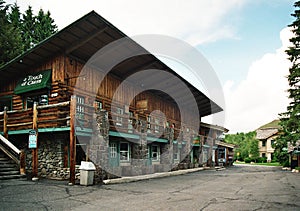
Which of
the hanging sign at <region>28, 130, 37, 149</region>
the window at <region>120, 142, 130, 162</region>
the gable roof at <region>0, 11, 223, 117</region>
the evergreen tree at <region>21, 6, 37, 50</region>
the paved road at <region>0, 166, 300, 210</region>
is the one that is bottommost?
the paved road at <region>0, 166, 300, 210</region>

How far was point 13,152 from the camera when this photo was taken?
14.9 meters

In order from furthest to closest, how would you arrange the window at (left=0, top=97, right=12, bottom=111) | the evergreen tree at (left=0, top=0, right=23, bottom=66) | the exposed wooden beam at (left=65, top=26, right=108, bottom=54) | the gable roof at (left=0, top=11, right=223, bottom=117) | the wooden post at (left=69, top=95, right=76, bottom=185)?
the evergreen tree at (left=0, top=0, right=23, bottom=66) → the window at (left=0, top=97, right=12, bottom=111) → the exposed wooden beam at (left=65, top=26, right=108, bottom=54) → the gable roof at (left=0, top=11, right=223, bottom=117) → the wooden post at (left=69, top=95, right=76, bottom=185)

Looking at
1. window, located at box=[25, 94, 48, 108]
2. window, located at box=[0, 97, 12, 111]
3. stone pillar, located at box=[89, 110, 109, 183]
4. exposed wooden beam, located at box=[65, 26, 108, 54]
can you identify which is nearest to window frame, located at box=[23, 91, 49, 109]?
window, located at box=[25, 94, 48, 108]

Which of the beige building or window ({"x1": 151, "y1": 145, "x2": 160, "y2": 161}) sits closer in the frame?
window ({"x1": 151, "y1": 145, "x2": 160, "y2": 161})

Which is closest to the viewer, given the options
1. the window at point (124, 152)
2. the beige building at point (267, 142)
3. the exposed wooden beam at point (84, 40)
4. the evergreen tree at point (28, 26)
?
the exposed wooden beam at point (84, 40)

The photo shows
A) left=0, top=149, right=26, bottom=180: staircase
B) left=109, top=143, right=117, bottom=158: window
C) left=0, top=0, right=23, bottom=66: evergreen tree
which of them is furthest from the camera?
left=0, top=0, right=23, bottom=66: evergreen tree

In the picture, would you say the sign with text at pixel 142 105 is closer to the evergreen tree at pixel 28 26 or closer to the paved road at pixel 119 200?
the paved road at pixel 119 200

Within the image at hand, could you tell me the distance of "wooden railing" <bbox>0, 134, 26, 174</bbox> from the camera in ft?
44.5

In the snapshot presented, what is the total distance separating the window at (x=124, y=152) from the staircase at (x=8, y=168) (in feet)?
19.8

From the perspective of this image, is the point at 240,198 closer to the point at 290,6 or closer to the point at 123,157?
the point at 123,157

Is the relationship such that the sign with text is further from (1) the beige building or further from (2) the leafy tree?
(1) the beige building

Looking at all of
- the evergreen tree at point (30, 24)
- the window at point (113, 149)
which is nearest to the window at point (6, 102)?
the window at point (113, 149)

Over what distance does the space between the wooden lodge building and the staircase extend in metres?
0.30

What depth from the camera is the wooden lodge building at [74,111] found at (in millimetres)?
13281
